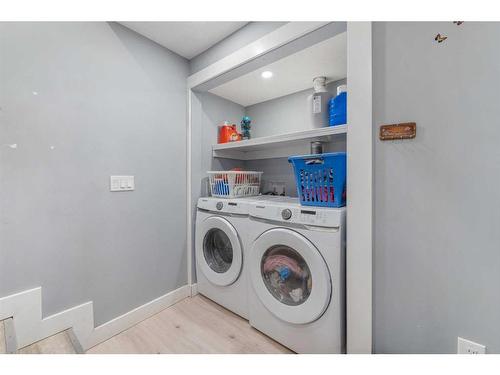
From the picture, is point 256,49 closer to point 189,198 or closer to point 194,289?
point 189,198

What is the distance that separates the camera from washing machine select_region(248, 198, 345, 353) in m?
1.11

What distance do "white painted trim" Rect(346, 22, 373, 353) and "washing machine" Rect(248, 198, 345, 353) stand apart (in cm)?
6

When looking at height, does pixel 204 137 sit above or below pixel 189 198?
above

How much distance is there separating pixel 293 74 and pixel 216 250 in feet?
5.65

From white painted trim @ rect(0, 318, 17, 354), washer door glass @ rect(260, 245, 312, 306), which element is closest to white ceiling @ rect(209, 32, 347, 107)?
washer door glass @ rect(260, 245, 312, 306)

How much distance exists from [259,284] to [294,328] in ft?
1.07

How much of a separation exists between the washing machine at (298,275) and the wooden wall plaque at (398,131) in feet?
1.40

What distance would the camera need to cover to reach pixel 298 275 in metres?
1.29

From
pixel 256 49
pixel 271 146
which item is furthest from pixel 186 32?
pixel 271 146

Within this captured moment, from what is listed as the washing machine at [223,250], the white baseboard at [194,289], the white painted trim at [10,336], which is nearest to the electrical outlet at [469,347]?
the washing machine at [223,250]

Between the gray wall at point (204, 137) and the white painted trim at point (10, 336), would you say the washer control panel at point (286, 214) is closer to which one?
the gray wall at point (204, 137)

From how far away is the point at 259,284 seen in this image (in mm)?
1415

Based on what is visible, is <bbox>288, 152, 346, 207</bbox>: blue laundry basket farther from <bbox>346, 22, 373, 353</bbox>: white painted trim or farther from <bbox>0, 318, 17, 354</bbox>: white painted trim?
<bbox>0, 318, 17, 354</bbox>: white painted trim
